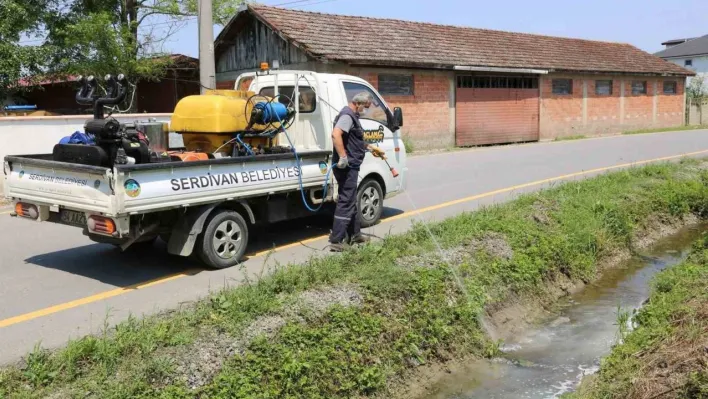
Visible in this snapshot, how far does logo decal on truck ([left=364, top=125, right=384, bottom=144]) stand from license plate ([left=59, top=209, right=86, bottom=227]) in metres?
3.72

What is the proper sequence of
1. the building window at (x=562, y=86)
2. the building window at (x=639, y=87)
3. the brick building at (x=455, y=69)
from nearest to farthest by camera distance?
1. the brick building at (x=455, y=69)
2. the building window at (x=562, y=86)
3. the building window at (x=639, y=87)

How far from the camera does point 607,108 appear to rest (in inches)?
1252

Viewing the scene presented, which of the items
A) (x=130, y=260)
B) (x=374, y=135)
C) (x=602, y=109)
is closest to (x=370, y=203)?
(x=374, y=135)

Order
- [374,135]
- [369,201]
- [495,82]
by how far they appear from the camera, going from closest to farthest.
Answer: [374,135], [369,201], [495,82]

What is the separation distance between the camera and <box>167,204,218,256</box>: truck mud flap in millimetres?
6684

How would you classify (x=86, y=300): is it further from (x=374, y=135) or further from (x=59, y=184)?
(x=374, y=135)

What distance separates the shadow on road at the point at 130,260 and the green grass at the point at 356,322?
1.49 metres

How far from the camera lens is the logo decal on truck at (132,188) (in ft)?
19.8

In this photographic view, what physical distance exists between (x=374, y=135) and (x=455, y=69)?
1517 cm

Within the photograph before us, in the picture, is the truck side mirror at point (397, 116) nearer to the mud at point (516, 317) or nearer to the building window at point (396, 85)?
the mud at point (516, 317)

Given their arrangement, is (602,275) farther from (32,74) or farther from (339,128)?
(32,74)

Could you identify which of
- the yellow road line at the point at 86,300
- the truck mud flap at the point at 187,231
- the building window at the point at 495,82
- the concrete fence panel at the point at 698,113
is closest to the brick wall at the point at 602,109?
the building window at the point at 495,82

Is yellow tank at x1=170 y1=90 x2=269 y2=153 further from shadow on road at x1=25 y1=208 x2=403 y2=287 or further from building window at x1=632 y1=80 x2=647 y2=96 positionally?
building window at x1=632 y1=80 x2=647 y2=96

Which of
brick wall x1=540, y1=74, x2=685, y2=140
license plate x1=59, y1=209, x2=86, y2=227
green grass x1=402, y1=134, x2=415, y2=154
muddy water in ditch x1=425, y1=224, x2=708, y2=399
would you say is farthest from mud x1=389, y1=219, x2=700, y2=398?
brick wall x1=540, y1=74, x2=685, y2=140
